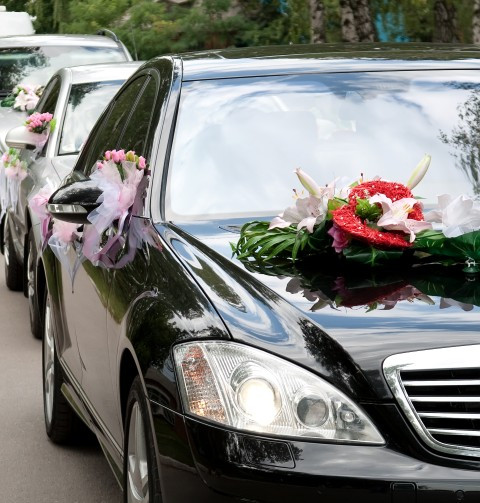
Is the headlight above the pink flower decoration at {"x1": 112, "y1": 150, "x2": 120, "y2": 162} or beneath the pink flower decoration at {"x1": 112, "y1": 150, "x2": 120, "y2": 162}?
beneath

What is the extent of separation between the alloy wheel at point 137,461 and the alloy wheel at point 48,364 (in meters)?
2.06

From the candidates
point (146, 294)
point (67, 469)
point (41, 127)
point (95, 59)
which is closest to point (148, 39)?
point (95, 59)

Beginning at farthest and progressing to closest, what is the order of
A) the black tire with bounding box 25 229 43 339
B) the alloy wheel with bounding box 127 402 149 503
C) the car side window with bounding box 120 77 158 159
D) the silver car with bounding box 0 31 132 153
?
the silver car with bounding box 0 31 132 153, the black tire with bounding box 25 229 43 339, the car side window with bounding box 120 77 158 159, the alloy wheel with bounding box 127 402 149 503

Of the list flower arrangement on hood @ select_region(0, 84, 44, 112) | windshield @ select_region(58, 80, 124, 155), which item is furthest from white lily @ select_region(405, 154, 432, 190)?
flower arrangement on hood @ select_region(0, 84, 44, 112)

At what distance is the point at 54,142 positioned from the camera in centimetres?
996

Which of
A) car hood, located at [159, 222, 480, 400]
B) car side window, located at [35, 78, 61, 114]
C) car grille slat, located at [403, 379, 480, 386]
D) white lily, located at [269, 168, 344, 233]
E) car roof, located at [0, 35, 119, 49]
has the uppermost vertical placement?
white lily, located at [269, 168, 344, 233]

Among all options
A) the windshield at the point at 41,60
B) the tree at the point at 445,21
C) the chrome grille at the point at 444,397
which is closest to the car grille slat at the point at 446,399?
the chrome grille at the point at 444,397

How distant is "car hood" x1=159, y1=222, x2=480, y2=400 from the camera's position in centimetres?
363

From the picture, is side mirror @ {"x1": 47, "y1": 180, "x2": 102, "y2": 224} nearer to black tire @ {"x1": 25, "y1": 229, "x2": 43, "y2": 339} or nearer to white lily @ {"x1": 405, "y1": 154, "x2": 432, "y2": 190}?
white lily @ {"x1": 405, "y1": 154, "x2": 432, "y2": 190}

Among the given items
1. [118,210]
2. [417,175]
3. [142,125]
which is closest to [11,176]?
[142,125]

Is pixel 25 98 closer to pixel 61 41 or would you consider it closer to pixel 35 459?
pixel 61 41

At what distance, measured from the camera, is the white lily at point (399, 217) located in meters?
4.40

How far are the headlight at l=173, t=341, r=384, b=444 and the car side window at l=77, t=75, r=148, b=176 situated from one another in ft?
7.51

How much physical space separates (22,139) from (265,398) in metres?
6.41
